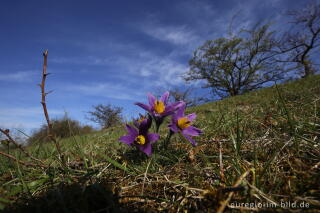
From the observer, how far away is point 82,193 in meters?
0.83

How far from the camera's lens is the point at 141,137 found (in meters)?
1.14

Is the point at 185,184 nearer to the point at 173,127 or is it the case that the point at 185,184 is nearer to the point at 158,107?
the point at 173,127

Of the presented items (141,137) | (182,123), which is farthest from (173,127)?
(141,137)

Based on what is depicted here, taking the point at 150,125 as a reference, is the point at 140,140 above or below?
below

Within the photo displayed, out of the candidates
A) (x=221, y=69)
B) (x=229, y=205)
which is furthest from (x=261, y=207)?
(x=221, y=69)

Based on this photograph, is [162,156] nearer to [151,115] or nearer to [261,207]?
[151,115]

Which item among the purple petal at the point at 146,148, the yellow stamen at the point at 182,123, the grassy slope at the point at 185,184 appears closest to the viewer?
the grassy slope at the point at 185,184

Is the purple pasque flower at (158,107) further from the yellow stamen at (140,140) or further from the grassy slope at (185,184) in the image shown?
the grassy slope at (185,184)

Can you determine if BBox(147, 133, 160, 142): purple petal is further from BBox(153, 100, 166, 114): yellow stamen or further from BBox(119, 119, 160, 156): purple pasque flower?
BBox(153, 100, 166, 114): yellow stamen

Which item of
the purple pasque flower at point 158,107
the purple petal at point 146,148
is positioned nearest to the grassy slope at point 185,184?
the purple petal at point 146,148

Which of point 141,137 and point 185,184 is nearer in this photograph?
point 185,184

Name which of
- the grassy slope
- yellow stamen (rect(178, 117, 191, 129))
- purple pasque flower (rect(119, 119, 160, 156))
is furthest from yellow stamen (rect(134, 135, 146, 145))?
yellow stamen (rect(178, 117, 191, 129))

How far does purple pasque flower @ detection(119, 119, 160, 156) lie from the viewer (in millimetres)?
1105

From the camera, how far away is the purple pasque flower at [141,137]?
3.63 ft
